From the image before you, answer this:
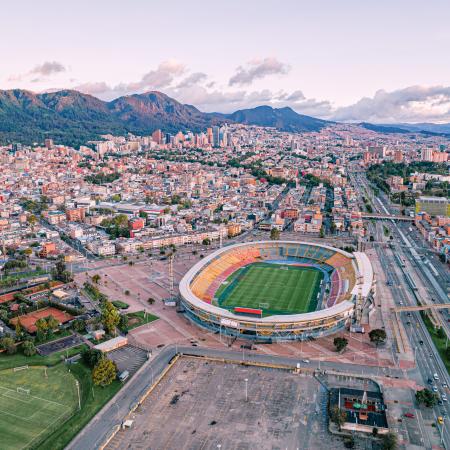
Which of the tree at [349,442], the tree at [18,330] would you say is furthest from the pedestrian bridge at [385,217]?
the tree at [18,330]

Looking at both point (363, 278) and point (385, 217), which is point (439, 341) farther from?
point (385, 217)

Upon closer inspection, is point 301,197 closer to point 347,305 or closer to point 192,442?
point 347,305

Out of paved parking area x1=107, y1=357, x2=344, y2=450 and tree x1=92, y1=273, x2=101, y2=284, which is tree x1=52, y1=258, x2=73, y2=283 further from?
paved parking area x1=107, y1=357, x2=344, y2=450

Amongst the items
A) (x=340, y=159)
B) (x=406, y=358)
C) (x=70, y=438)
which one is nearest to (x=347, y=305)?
(x=406, y=358)

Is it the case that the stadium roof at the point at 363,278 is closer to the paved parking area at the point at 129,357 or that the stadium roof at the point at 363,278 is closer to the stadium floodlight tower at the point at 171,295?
the stadium floodlight tower at the point at 171,295

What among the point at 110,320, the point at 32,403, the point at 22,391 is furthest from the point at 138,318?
the point at 32,403
